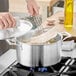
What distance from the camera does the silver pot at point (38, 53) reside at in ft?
2.92

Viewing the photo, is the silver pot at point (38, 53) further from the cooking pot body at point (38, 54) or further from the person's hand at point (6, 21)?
the person's hand at point (6, 21)

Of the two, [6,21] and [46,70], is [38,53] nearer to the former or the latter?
[46,70]

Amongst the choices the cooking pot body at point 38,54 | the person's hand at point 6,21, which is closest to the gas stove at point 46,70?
the cooking pot body at point 38,54

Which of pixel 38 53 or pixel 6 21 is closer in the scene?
pixel 38 53

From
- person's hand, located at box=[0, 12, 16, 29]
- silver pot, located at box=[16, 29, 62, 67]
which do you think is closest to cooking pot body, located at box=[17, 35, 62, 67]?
silver pot, located at box=[16, 29, 62, 67]

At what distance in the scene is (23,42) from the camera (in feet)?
3.04

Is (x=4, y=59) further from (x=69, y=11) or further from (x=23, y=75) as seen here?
(x=69, y=11)

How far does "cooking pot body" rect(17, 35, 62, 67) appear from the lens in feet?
2.92

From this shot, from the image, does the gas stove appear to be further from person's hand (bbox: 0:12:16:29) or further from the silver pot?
person's hand (bbox: 0:12:16:29)

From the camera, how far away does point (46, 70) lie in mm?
925

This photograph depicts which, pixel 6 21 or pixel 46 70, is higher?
pixel 6 21

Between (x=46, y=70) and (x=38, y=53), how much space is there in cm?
8

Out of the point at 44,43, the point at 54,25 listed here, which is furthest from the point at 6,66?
the point at 54,25

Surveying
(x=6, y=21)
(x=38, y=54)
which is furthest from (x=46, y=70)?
(x=6, y=21)
